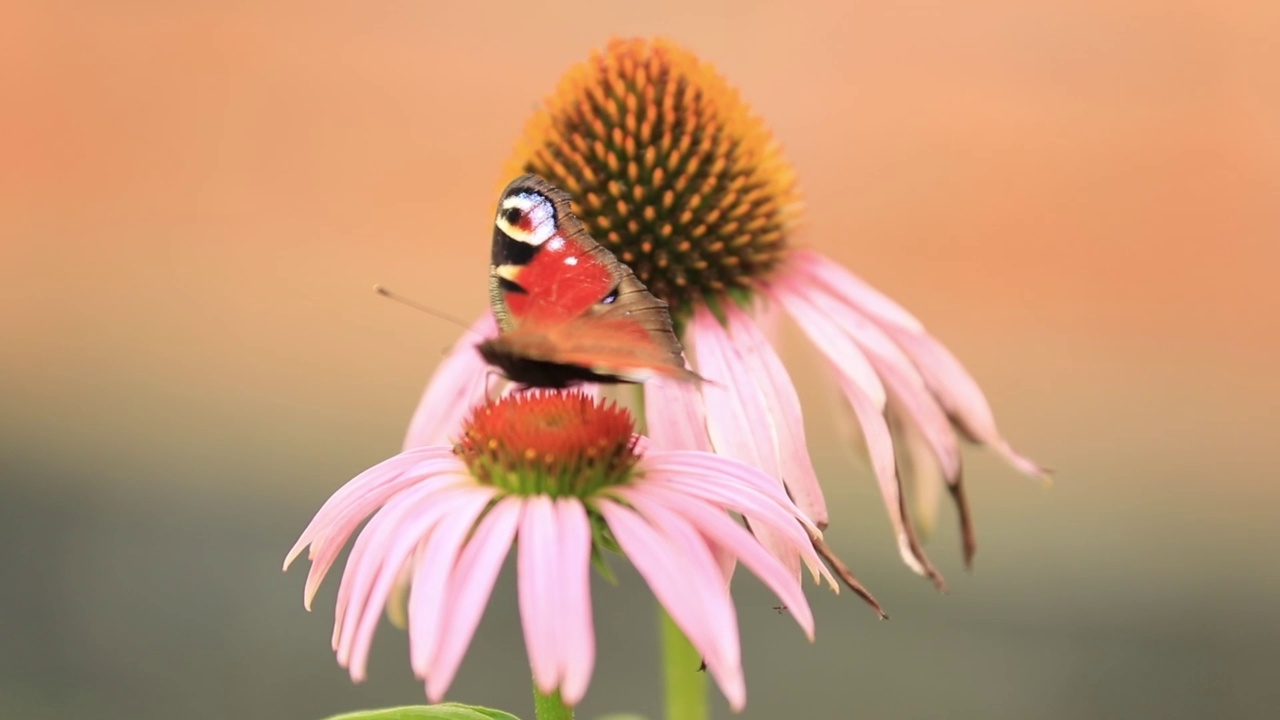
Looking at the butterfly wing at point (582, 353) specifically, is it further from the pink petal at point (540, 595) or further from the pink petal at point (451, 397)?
the pink petal at point (451, 397)

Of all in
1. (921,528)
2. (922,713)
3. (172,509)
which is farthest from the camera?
(172,509)

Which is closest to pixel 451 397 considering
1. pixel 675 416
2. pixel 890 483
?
pixel 675 416

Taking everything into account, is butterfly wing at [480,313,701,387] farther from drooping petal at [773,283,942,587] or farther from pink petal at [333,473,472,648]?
drooping petal at [773,283,942,587]

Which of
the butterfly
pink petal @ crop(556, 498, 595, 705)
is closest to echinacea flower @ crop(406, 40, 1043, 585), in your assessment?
the butterfly

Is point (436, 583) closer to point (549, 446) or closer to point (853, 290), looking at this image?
point (549, 446)

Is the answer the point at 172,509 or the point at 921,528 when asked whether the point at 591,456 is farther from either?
→ the point at 172,509

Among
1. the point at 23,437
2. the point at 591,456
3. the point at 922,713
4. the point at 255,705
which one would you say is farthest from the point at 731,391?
the point at 23,437
